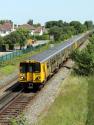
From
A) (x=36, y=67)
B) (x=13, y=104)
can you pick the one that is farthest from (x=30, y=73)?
(x=13, y=104)

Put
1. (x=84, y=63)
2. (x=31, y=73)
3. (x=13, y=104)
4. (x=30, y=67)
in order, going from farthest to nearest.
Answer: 1. (x=84, y=63)
2. (x=30, y=67)
3. (x=31, y=73)
4. (x=13, y=104)

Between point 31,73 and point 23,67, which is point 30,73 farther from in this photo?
point 23,67

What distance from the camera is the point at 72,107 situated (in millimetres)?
23156

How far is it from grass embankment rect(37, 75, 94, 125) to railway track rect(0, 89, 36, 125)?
1652 millimetres

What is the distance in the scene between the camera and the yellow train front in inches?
1164

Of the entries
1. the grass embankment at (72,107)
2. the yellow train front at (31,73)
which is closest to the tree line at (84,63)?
the grass embankment at (72,107)

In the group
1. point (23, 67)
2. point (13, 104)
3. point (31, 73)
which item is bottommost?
point (13, 104)

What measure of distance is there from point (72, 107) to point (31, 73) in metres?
7.05

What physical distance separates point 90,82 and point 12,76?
29.9 ft

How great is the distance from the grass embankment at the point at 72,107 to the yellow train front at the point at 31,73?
1.82 m

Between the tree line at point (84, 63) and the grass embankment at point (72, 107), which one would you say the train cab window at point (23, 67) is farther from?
the tree line at point (84, 63)

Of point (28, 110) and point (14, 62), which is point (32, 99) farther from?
point (14, 62)

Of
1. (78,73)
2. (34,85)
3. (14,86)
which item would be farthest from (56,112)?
(78,73)

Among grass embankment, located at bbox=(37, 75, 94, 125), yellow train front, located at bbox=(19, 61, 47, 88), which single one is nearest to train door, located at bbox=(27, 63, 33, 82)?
yellow train front, located at bbox=(19, 61, 47, 88)
